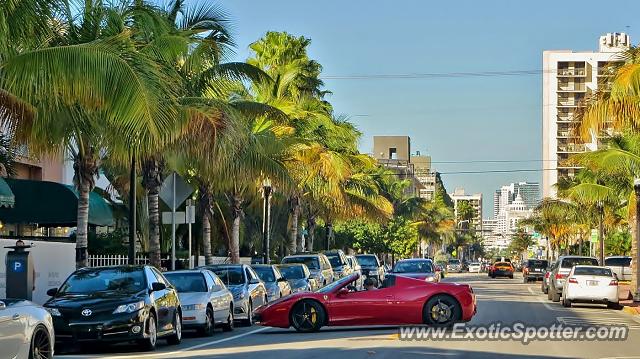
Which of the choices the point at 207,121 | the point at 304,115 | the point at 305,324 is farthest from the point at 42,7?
the point at 304,115

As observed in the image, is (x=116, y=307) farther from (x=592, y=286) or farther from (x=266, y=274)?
(x=592, y=286)

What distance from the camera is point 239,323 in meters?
24.5

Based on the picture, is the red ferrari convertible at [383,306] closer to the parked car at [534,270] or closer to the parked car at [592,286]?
the parked car at [592,286]

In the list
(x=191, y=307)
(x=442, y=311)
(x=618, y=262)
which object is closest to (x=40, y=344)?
(x=191, y=307)

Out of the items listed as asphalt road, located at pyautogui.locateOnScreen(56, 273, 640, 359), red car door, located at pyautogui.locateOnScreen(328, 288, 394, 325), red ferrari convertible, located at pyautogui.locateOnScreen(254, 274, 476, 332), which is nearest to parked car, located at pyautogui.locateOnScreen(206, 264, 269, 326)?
asphalt road, located at pyautogui.locateOnScreen(56, 273, 640, 359)

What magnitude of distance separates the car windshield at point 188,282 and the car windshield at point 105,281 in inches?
116

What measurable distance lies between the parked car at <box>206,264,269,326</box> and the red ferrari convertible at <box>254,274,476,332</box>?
279cm

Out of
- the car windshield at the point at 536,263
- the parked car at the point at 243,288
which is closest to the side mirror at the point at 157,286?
the parked car at the point at 243,288

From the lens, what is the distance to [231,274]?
24797 millimetres

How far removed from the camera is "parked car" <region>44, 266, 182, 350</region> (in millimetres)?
16625

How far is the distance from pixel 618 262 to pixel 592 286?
20932 millimetres

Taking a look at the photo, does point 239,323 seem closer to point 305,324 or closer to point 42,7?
point 305,324

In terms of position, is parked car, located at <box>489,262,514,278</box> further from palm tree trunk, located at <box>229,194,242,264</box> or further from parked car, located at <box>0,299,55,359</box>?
parked car, located at <box>0,299,55,359</box>

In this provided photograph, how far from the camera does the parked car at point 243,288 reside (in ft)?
77.5
